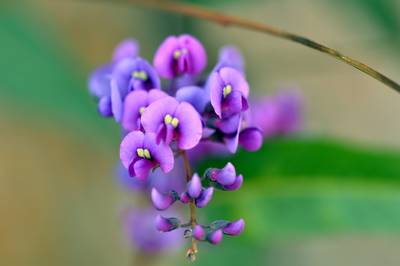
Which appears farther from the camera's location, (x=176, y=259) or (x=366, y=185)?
(x=176, y=259)

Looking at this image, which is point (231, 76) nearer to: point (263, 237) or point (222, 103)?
point (222, 103)

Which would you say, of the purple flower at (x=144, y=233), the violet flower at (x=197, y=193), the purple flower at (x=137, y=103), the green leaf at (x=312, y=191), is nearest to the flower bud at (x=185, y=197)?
the violet flower at (x=197, y=193)

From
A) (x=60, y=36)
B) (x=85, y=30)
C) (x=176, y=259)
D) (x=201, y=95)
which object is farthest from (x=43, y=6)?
(x=201, y=95)

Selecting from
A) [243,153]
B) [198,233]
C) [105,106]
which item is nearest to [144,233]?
[243,153]

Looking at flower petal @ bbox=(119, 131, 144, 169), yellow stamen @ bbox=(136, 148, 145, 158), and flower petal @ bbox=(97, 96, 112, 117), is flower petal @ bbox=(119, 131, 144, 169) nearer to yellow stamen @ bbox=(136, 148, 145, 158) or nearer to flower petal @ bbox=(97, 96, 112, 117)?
yellow stamen @ bbox=(136, 148, 145, 158)

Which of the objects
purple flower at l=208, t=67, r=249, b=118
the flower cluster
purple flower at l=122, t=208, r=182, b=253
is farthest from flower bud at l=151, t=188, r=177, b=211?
purple flower at l=122, t=208, r=182, b=253

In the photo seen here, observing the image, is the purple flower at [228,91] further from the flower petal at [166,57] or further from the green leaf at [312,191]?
the green leaf at [312,191]
